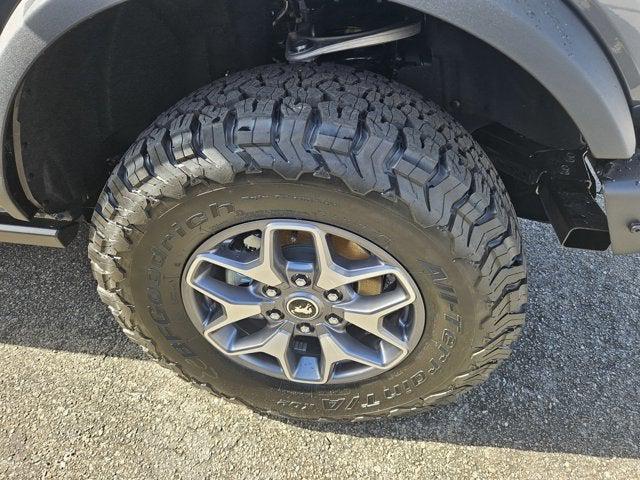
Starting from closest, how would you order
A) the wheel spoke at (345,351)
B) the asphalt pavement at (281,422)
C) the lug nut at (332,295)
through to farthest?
the lug nut at (332,295)
the wheel spoke at (345,351)
the asphalt pavement at (281,422)

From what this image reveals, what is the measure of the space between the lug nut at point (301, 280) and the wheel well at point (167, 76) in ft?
2.47

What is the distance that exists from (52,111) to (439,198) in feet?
4.03

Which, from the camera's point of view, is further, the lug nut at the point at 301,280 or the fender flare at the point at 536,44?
the lug nut at the point at 301,280

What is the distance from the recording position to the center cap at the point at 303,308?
5.62 feet

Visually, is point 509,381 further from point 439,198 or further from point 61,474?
point 61,474

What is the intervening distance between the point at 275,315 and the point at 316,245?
0.34m

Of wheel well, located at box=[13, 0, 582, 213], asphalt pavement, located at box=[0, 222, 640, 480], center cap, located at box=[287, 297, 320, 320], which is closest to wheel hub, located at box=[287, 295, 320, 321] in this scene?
center cap, located at box=[287, 297, 320, 320]

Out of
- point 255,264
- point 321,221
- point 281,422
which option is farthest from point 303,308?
point 281,422

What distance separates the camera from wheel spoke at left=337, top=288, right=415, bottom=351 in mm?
1662

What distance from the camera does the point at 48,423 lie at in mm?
2043

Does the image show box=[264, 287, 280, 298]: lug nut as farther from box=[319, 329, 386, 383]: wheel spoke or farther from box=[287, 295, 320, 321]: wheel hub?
box=[319, 329, 386, 383]: wheel spoke

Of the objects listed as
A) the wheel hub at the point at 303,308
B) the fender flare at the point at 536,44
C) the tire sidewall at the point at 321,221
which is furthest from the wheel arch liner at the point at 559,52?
the wheel hub at the point at 303,308

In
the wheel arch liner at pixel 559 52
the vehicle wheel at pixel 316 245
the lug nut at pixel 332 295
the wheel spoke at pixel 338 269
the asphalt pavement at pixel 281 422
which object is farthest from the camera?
the asphalt pavement at pixel 281 422

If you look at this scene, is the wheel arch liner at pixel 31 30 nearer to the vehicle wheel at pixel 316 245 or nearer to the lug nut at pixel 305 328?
the vehicle wheel at pixel 316 245
